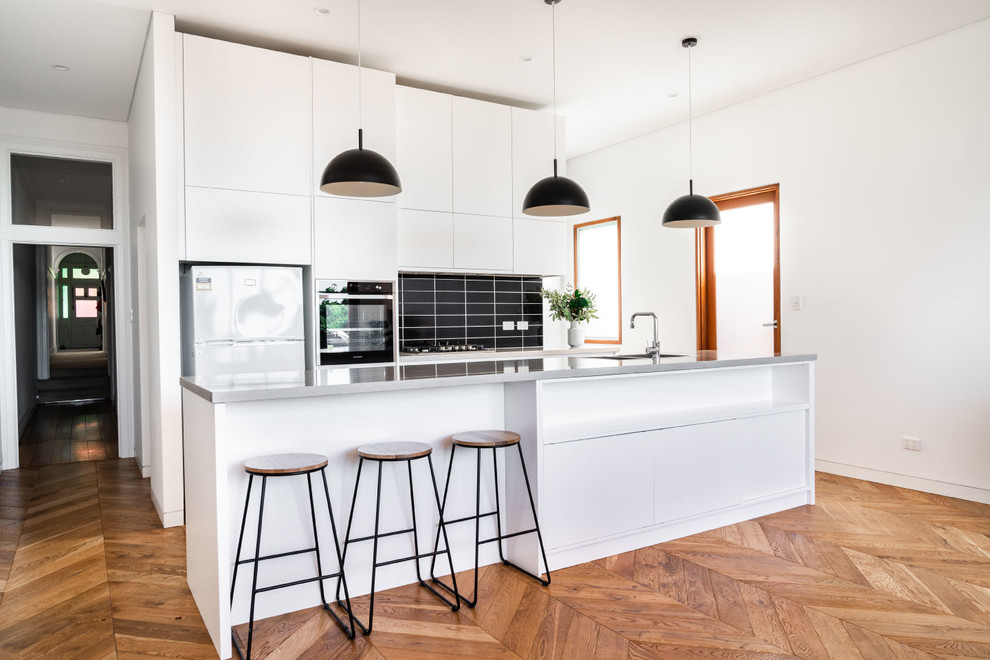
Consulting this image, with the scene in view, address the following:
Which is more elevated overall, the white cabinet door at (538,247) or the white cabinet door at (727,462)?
the white cabinet door at (538,247)

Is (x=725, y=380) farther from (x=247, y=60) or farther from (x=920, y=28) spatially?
(x=247, y=60)

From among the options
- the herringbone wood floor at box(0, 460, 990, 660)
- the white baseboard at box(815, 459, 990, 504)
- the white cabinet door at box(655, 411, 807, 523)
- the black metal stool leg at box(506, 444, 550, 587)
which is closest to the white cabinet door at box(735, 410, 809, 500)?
the white cabinet door at box(655, 411, 807, 523)

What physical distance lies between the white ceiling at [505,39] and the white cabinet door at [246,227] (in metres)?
1.01

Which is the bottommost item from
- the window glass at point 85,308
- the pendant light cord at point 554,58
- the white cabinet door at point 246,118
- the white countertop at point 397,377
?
the white countertop at point 397,377

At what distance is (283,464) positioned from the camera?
2.24m

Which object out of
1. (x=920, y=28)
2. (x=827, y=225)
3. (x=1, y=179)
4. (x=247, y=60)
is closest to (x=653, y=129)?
(x=827, y=225)

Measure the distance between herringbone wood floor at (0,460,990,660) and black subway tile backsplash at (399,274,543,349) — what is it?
2367 millimetres

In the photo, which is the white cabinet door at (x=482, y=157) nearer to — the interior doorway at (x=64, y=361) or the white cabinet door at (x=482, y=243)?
the white cabinet door at (x=482, y=243)

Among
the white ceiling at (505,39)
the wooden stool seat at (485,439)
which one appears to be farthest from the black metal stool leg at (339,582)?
the white ceiling at (505,39)

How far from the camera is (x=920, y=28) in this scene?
4.00 meters

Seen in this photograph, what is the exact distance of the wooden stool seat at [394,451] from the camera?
2404mm

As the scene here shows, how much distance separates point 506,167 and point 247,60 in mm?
2059

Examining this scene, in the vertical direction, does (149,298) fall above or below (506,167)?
below

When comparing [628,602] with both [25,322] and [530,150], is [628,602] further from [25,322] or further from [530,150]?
[25,322]
